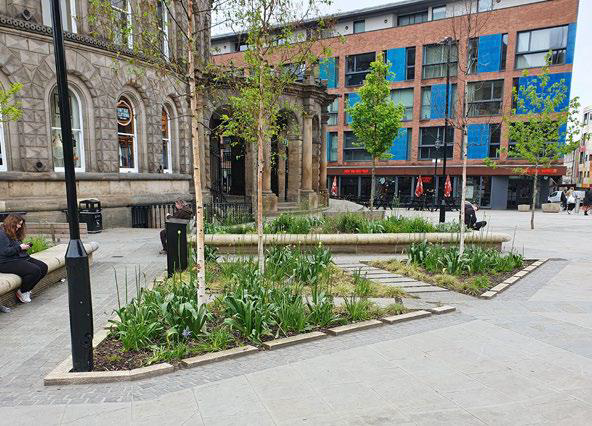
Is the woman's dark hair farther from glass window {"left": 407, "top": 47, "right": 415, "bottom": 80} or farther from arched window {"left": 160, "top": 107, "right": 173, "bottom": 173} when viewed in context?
glass window {"left": 407, "top": 47, "right": 415, "bottom": 80}

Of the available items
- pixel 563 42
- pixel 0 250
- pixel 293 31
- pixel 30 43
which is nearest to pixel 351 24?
pixel 563 42

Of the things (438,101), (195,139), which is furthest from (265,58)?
(438,101)

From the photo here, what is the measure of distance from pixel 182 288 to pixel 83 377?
66.6 inches

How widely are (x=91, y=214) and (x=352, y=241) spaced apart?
916cm

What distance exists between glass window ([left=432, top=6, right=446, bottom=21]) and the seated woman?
36.6m

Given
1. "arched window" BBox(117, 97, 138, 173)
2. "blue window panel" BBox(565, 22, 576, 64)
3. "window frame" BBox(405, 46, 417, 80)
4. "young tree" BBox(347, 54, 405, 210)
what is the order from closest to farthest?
"arched window" BBox(117, 97, 138, 173) < "young tree" BBox(347, 54, 405, 210) < "blue window panel" BBox(565, 22, 576, 64) < "window frame" BBox(405, 46, 417, 80)

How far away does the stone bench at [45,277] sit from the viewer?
579 cm

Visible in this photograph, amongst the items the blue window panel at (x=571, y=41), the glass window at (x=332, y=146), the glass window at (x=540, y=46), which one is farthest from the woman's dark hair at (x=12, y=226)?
the blue window panel at (x=571, y=41)

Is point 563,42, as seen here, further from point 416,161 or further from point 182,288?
point 182,288

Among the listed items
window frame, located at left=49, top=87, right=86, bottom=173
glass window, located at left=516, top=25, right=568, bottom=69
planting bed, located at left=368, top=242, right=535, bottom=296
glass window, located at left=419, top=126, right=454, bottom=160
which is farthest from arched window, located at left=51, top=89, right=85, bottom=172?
glass window, located at left=516, top=25, right=568, bottom=69

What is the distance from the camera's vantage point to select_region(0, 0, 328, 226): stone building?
511 inches

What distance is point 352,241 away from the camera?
1035 cm

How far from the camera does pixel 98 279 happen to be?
776cm

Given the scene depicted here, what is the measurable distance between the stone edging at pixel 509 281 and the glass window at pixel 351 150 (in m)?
29.4
